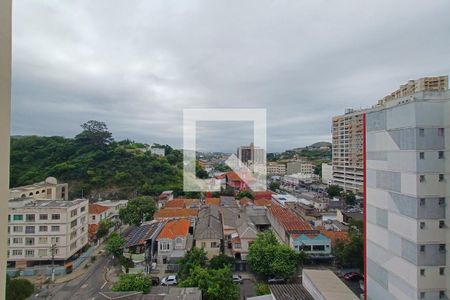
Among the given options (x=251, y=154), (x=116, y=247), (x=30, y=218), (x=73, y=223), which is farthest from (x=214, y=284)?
(x=30, y=218)

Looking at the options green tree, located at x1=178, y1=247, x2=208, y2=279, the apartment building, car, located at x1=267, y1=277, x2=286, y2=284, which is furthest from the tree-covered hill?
car, located at x1=267, y1=277, x2=286, y2=284

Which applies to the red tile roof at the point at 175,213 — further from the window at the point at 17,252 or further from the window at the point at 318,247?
the window at the point at 318,247

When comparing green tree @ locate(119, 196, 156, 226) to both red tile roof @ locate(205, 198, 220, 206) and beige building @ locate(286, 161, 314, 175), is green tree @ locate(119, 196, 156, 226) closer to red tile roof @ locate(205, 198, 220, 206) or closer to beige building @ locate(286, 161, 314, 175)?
red tile roof @ locate(205, 198, 220, 206)

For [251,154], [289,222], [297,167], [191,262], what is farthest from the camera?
[297,167]

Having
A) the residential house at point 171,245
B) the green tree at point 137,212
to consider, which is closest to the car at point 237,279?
the residential house at point 171,245

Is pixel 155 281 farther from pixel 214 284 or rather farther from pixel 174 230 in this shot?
pixel 214 284

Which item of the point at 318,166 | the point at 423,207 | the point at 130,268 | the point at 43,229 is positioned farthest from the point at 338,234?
the point at 318,166

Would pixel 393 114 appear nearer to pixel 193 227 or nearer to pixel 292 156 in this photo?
pixel 193 227
